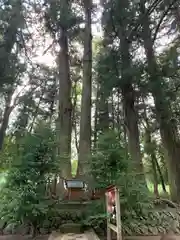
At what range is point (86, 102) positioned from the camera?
353 inches

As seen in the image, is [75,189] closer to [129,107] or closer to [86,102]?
[86,102]

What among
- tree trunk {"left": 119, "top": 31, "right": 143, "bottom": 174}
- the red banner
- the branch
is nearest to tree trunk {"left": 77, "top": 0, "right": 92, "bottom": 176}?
tree trunk {"left": 119, "top": 31, "right": 143, "bottom": 174}

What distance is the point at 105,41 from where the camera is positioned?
33.3 feet

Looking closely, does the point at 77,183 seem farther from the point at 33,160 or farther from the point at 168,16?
the point at 168,16

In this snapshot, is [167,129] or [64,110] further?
[64,110]

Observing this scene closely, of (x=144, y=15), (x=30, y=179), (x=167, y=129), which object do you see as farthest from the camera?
(x=144, y=15)

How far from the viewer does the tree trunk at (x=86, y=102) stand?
8.03 metres

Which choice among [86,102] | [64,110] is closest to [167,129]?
[86,102]

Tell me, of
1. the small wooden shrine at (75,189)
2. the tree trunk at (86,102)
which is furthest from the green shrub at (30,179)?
the tree trunk at (86,102)

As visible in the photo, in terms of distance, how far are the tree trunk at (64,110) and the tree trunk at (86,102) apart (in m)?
0.44

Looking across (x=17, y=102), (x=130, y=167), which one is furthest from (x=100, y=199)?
(x=17, y=102)

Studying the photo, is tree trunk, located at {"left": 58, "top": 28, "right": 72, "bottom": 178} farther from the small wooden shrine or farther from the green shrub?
the green shrub

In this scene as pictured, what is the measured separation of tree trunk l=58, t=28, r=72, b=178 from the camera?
781cm

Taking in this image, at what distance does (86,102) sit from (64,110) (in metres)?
0.85
